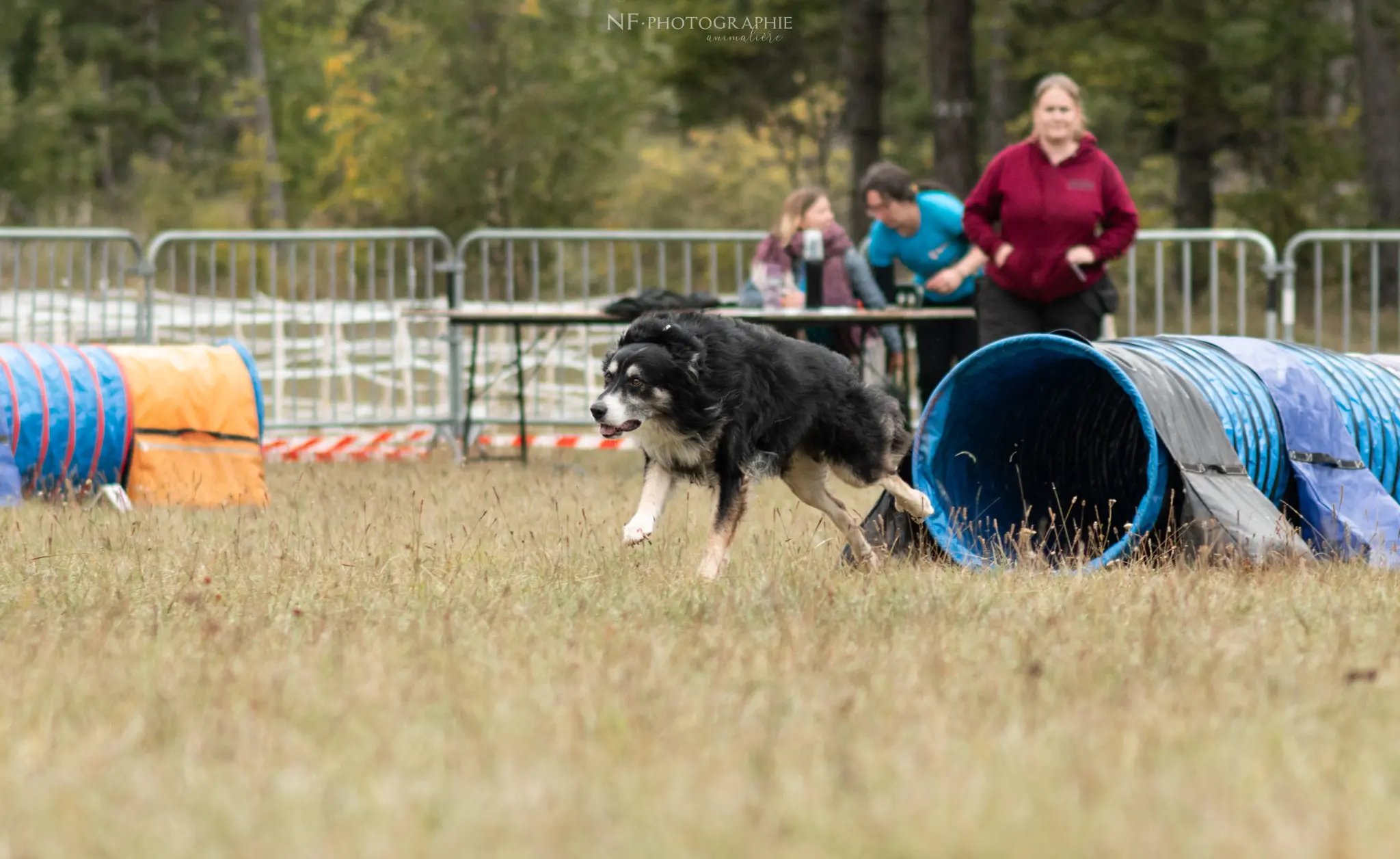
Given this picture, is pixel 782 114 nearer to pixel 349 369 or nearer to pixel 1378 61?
pixel 1378 61

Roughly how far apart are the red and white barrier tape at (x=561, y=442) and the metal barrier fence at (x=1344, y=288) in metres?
4.85

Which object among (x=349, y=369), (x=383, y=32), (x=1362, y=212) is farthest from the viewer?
(x=383, y=32)

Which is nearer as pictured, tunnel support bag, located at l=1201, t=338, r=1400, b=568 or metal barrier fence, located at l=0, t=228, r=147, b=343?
A: tunnel support bag, located at l=1201, t=338, r=1400, b=568

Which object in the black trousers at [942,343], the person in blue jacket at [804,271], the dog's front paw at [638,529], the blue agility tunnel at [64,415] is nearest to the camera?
the dog's front paw at [638,529]

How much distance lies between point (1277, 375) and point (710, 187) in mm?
32703

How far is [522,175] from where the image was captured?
28484mm

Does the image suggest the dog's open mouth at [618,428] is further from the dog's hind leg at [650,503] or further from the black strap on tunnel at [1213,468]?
the black strap on tunnel at [1213,468]

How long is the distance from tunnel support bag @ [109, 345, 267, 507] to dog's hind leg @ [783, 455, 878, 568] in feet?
11.2

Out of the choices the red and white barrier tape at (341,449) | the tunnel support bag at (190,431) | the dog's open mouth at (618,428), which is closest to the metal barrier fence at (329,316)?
the red and white barrier tape at (341,449)

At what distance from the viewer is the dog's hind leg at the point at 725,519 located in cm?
606

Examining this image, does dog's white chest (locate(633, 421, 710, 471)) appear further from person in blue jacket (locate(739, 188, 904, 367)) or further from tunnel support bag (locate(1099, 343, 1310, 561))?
person in blue jacket (locate(739, 188, 904, 367))

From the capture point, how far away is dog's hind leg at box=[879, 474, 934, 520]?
22.0 ft

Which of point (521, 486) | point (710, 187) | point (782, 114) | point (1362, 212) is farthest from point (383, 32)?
point (521, 486)

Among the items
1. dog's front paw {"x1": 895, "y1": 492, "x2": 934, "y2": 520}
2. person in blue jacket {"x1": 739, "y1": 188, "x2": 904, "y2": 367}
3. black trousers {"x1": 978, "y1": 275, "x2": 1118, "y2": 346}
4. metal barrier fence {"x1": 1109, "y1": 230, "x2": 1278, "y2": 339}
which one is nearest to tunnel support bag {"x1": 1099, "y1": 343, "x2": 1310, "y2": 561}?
dog's front paw {"x1": 895, "y1": 492, "x2": 934, "y2": 520}
